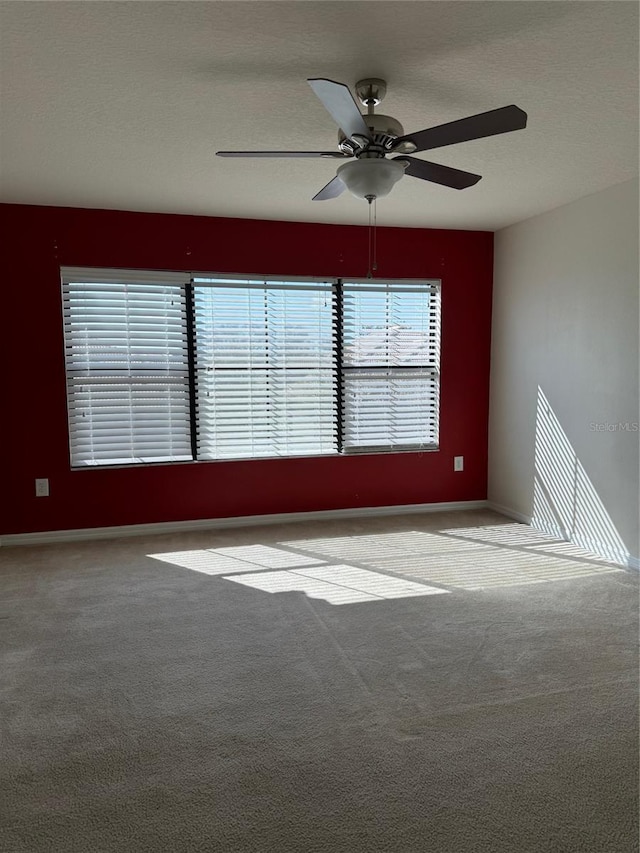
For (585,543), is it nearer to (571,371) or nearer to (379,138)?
(571,371)

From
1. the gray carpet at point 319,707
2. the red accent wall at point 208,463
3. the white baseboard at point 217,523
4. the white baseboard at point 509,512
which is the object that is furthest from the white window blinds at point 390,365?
the gray carpet at point 319,707

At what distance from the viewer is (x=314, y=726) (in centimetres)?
207

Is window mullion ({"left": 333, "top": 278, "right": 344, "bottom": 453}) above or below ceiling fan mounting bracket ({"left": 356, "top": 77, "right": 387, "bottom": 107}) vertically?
below

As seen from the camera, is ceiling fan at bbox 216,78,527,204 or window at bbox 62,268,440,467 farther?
window at bbox 62,268,440,467

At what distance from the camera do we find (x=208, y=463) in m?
4.53

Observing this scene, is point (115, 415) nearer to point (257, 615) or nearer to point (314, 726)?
point (257, 615)

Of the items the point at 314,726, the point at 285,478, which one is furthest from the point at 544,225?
the point at 314,726

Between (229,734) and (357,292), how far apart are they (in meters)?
3.60

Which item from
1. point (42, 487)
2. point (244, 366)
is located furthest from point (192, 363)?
point (42, 487)

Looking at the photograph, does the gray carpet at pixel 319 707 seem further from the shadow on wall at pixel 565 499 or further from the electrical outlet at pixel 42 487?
the electrical outlet at pixel 42 487

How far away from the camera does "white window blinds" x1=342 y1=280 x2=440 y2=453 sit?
15.7 ft

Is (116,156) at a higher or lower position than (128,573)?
higher

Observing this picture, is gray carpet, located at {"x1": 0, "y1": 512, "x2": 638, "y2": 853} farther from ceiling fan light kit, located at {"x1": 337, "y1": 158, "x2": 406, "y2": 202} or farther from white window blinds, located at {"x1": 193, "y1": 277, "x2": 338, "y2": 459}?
ceiling fan light kit, located at {"x1": 337, "y1": 158, "x2": 406, "y2": 202}

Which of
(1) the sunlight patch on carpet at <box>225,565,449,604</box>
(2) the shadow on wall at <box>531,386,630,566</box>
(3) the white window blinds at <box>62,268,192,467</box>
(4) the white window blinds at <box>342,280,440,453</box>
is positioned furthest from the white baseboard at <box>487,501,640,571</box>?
(3) the white window blinds at <box>62,268,192,467</box>
